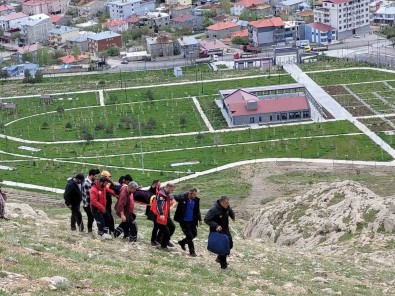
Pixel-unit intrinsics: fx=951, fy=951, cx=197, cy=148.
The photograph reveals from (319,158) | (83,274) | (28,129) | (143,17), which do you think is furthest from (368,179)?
(143,17)

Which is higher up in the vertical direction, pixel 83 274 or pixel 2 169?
pixel 83 274

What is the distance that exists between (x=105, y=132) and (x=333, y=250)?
32166 millimetres

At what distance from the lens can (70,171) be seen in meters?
44.8

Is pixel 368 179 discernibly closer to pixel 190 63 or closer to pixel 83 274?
pixel 83 274

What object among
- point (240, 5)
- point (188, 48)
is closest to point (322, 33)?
point (188, 48)

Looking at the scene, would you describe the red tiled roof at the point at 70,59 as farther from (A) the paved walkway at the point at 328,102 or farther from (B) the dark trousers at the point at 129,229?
(B) the dark trousers at the point at 129,229

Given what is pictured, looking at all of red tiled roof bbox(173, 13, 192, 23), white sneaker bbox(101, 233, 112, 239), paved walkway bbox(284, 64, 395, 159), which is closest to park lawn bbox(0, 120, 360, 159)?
paved walkway bbox(284, 64, 395, 159)

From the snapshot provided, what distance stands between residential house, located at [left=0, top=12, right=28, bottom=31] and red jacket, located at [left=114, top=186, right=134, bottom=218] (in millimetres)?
77806

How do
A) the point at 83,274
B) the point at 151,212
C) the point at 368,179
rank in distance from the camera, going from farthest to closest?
the point at 368,179, the point at 151,212, the point at 83,274

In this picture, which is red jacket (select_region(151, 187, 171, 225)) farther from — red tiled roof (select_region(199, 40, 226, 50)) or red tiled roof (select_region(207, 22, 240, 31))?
red tiled roof (select_region(207, 22, 240, 31))

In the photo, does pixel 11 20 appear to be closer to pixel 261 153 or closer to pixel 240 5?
pixel 240 5

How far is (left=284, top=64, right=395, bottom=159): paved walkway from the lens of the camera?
48.7 metres

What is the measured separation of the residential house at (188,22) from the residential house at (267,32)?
9630mm

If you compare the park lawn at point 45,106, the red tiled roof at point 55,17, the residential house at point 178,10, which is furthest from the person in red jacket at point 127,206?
the red tiled roof at point 55,17
